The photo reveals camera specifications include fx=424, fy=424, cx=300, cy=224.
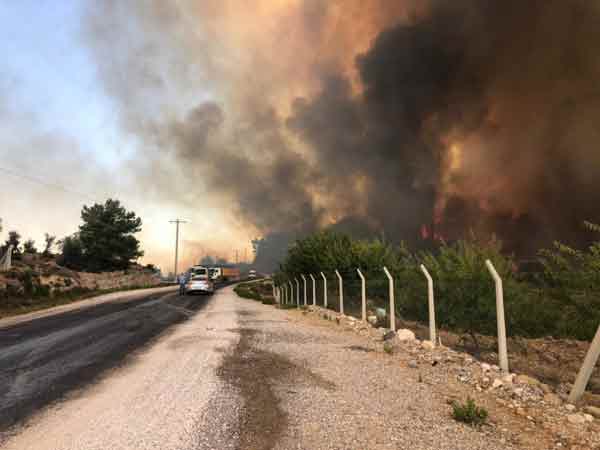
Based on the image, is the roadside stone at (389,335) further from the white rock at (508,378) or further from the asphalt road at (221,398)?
the white rock at (508,378)

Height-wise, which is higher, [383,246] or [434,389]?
[383,246]

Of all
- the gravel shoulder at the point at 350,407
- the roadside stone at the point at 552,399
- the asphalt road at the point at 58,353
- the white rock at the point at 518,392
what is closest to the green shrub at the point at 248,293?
the asphalt road at the point at 58,353

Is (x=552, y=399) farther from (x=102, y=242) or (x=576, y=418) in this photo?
(x=102, y=242)

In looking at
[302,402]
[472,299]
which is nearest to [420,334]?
[472,299]

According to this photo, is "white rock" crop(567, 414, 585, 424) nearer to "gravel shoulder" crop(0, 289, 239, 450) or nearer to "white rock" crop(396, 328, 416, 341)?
"gravel shoulder" crop(0, 289, 239, 450)

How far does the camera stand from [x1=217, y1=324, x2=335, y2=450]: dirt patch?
15.8ft

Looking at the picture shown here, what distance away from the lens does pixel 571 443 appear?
4.73 metres

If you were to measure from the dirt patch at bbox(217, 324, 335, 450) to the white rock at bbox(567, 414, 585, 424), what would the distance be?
3270 millimetres

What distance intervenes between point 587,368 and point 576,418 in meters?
0.70

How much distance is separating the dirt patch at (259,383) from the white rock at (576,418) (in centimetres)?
327

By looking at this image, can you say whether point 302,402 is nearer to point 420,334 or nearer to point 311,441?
point 311,441

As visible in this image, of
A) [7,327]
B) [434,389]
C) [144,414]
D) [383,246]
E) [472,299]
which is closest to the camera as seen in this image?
[144,414]

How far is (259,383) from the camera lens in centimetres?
701

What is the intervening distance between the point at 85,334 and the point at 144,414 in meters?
9.31
